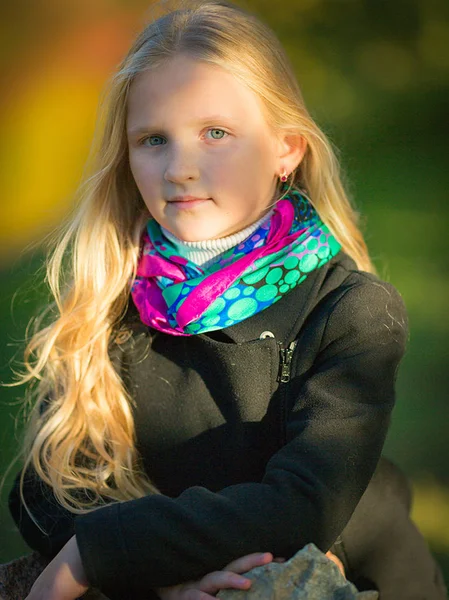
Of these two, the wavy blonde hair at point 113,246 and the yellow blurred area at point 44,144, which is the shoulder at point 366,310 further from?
the yellow blurred area at point 44,144

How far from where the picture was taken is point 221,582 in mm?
1594

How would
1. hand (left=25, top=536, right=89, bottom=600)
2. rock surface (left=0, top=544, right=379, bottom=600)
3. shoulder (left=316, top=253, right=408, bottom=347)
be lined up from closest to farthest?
rock surface (left=0, top=544, right=379, bottom=600)
hand (left=25, top=536, right=89, bottom=600)
shoulder (left=316, top=253, right=408, bottom=347)

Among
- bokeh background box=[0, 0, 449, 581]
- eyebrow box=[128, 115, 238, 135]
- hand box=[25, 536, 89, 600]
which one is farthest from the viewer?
bokeh background box=[0, 0, 449, 581]

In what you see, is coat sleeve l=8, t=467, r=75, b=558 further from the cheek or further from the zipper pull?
the cheek

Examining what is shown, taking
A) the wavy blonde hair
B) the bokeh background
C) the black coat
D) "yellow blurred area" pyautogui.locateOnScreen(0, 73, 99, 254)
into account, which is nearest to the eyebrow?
the wavy blonde hair

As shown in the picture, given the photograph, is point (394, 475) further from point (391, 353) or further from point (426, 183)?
point (426, 183)

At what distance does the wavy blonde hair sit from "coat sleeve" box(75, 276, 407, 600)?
1.42 feet

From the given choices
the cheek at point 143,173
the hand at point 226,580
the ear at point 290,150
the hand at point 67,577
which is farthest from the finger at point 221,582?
the ear at point 290,150

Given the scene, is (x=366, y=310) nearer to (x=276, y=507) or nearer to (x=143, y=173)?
(x=276, y=507)

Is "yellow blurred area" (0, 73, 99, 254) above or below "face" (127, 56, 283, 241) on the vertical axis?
below

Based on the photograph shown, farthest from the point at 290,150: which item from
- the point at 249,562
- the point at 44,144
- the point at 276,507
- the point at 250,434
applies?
the point at 44,144

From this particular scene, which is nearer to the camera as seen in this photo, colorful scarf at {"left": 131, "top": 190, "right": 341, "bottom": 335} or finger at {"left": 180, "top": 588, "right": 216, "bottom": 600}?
finger at {"left": 180, "top": 588, "right": 216, "bottom": 600}

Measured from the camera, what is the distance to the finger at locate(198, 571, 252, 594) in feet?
5.11

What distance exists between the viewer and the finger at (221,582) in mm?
1557
